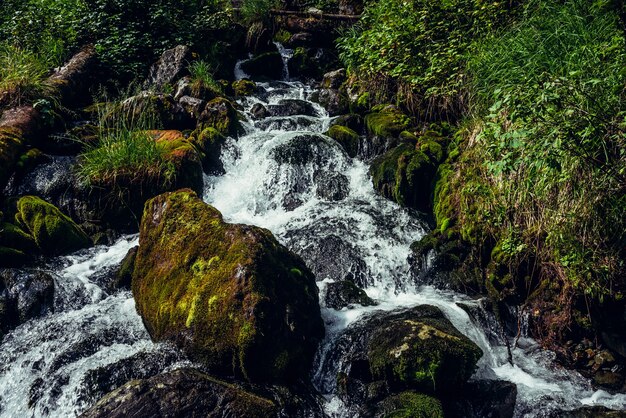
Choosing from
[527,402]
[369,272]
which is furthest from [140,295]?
[527,402]

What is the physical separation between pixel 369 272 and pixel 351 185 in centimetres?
237

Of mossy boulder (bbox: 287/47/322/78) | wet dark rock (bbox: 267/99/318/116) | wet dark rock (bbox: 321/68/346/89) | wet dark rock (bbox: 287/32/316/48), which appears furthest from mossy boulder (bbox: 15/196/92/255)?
wet dark rock (bbox: 287/32/316/48)

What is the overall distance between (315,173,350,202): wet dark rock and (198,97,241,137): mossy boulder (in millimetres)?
2341

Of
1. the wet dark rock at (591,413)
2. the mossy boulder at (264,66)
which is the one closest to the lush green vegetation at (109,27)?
the mossy boulder at (264,66)

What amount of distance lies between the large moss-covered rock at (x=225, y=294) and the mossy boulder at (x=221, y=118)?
425cm

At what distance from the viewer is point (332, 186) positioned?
8203mm

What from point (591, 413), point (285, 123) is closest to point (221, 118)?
point (285, 123)

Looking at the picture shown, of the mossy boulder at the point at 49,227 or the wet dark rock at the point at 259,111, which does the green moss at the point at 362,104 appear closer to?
the wet dark rock at the point at 259,111

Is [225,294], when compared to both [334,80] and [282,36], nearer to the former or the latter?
[334,80]

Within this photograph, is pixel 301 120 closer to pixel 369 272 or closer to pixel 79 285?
pixel 369 272

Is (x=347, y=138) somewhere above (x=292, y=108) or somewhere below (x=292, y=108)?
below

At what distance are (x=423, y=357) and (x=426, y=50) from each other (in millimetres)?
6561

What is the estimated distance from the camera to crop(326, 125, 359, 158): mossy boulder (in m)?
9.04

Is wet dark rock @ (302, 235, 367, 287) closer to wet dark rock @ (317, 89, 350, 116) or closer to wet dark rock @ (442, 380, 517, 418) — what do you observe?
wet dark rock @ (442, 380, 517, 418)
